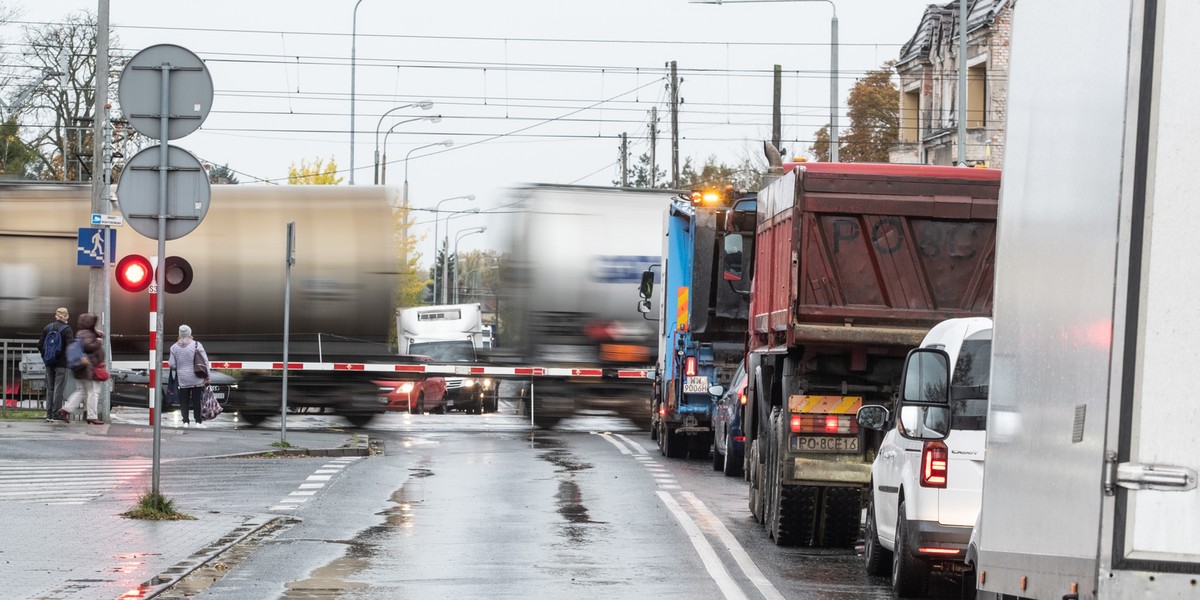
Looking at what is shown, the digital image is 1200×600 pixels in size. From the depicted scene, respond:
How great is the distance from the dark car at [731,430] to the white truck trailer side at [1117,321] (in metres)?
14.8

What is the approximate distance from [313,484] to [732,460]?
5.23m

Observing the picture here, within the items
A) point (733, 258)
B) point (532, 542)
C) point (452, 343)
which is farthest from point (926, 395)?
point (452, 343)

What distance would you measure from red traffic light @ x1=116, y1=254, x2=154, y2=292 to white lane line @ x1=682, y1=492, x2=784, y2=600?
33.2 ft

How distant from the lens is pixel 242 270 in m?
32.7

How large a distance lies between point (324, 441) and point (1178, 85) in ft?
75.6

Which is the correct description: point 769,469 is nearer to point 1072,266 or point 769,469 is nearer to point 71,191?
point 1072,266

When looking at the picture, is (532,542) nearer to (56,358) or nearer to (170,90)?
(170,90)

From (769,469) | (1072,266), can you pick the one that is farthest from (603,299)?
(1072,266)

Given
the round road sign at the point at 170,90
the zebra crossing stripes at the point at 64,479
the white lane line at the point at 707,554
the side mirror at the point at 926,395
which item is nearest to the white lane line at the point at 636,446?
the zebra crossing stripes at the point at 64,479

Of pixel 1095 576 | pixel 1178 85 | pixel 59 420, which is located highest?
pixel 1178 85

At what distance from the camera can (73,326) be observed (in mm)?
32531

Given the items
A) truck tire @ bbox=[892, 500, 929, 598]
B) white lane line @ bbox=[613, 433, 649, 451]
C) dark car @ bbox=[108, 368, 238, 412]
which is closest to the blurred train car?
dark car @ bbox=[108, 368, 238, 412]

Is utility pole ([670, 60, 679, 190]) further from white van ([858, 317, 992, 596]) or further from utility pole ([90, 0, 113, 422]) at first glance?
white van ([858, 317, 992, 596])

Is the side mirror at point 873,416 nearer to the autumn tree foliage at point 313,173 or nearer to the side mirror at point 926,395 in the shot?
the side mirror at point 926,395
